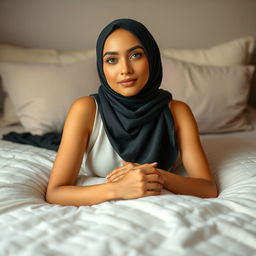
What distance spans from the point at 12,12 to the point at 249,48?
152cm

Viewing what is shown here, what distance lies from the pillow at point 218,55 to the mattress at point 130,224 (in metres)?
1.18

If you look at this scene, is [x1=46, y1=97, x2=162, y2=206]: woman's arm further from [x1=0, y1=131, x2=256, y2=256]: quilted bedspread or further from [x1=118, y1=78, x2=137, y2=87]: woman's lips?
[x1=118, y1=78, x2=137, y2=87]: woman's lips

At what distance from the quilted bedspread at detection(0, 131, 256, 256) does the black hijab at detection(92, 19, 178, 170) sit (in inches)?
6.7

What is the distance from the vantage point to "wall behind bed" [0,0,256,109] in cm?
226

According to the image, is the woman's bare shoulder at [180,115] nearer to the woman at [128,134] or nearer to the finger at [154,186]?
the woman at [128,134]

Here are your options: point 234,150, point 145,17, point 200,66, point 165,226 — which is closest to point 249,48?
point 200,66

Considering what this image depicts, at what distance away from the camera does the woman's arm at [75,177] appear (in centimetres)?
103

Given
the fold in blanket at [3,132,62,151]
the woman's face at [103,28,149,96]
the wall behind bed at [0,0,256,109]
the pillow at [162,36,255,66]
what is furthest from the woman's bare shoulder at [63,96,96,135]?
the wall behind bed at [0,0,256,109]

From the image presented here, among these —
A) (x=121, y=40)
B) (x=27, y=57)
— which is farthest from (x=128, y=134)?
(x=27, y=57)

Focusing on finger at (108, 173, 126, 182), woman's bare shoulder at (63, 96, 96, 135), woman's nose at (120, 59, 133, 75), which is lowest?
finger at (108, 173, 126, 182)

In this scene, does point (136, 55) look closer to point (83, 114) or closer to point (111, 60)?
point (111, 60)

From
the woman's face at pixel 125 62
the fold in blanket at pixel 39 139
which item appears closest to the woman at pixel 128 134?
the woman's face at pixel 125 62

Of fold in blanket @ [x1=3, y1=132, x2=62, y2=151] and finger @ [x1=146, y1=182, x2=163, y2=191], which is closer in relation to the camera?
finger @ [x1=146, y1=182, x2=163, y2=191]

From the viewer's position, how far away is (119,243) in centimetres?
76
